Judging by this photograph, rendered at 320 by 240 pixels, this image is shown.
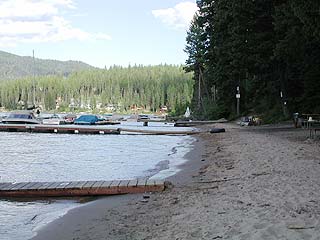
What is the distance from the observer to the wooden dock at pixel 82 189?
40.2 ft

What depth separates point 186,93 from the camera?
571ft

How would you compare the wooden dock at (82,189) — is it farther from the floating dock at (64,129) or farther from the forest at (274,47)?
the floating dock at (64,129)

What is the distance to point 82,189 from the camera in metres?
12.5

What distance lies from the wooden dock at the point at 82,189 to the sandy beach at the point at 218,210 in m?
0.51

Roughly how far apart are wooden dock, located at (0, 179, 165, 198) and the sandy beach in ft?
1.69

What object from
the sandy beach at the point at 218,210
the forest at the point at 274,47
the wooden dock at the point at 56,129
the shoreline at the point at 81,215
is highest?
the forest at the point at 274,47

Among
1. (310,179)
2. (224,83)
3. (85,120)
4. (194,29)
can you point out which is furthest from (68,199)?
(194,29)

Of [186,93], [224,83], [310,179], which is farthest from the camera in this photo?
[186,93]

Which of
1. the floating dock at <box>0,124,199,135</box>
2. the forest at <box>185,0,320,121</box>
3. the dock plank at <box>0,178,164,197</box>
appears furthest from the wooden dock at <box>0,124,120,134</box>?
the dock plank at <box>0,178,164,197</box>

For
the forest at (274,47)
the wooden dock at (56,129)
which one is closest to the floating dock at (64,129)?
the wooden dock at (56,129)

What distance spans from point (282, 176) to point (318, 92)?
84.0 feet

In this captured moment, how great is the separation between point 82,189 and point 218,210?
517 centimetres

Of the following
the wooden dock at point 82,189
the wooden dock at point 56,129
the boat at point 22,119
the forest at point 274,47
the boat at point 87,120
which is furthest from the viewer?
the boat at point 87,120

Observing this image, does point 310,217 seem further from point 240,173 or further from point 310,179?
point 240,173
